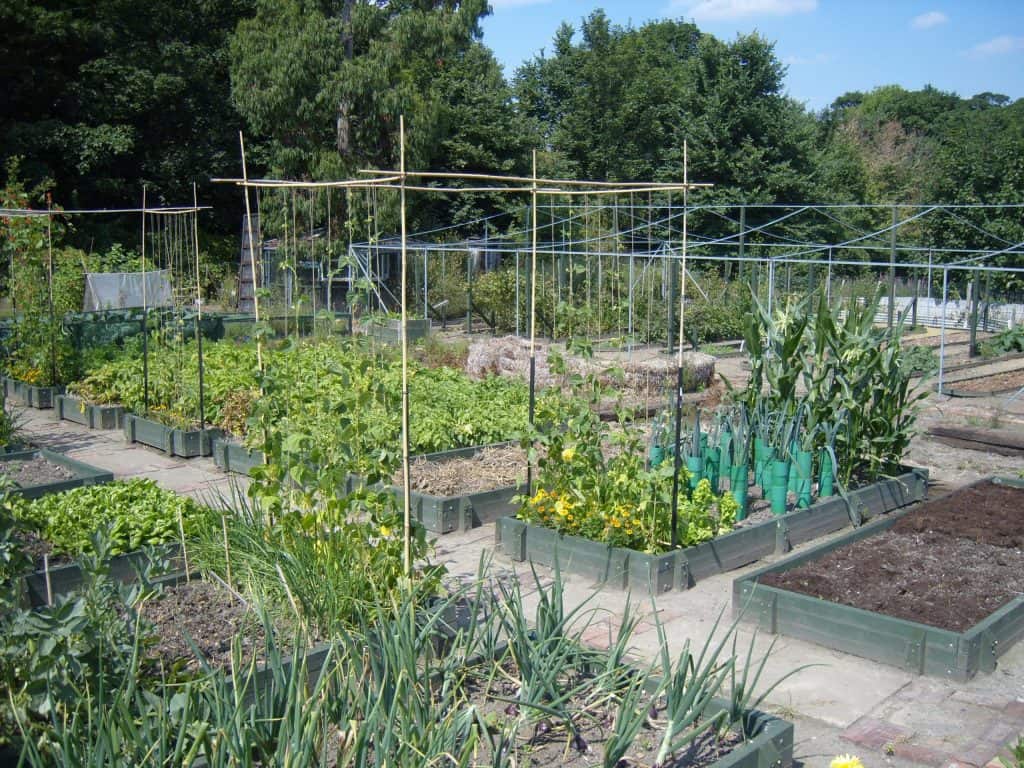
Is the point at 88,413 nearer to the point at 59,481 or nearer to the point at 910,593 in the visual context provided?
the point at 59,481

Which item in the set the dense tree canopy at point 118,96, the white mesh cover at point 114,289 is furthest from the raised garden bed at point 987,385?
the dense tree canopy at point 118,96

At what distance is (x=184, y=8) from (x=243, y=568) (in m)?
24.5

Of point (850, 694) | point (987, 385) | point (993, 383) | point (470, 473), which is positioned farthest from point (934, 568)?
point (993, 383)

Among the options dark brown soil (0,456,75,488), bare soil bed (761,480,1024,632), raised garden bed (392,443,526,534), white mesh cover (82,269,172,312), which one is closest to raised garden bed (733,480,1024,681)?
bare soil bed (761,480,1024,632)

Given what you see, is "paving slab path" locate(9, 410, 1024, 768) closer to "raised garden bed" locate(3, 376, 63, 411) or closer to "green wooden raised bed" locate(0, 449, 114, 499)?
"green wooden raised bed" locate(0, 449, 114, 499)

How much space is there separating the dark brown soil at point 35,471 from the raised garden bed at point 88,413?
7.17 feet

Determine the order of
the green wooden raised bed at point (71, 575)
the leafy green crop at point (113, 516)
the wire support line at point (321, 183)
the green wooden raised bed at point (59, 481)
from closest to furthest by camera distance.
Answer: the wire support line at point (321, 183), the green wooden raised bed at point (71, 575), the leafy green crop at point (113, 516), the green wooden raised bed at point (59, 481)

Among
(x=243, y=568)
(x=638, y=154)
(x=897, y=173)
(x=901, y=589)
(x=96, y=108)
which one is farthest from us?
(x=897, y=173)

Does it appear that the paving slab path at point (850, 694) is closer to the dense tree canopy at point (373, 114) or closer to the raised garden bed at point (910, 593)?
the raised garden bed at point (910, 593)

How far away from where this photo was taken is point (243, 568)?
4551 millimetres

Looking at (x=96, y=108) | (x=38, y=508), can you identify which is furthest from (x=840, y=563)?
A: (x=96, y=108)

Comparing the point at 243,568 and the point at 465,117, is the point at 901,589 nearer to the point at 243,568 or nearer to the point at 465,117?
the point at 243,568

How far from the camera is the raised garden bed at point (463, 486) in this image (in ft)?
21.2

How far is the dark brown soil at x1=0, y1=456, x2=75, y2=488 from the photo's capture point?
6615mm
